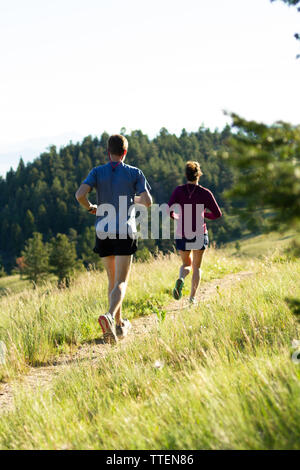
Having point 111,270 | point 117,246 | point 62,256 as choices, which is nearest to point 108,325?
point 111,270

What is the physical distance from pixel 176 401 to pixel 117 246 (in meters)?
2.58

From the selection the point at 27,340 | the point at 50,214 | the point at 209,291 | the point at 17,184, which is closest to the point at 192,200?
the point at 209,291

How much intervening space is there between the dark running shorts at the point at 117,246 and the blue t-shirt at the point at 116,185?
5.4 inches

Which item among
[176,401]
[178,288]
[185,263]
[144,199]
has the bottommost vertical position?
[178,288]

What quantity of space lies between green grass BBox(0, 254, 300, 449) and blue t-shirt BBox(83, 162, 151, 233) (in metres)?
1.39

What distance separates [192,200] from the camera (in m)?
6.21

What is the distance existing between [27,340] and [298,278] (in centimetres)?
338

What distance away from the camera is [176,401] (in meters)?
2.66

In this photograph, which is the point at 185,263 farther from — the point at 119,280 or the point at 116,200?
the point at 116,200

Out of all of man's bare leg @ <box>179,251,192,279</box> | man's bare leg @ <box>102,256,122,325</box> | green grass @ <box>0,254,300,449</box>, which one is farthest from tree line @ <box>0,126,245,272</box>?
green grass @ <box>0,254,300,449</box>

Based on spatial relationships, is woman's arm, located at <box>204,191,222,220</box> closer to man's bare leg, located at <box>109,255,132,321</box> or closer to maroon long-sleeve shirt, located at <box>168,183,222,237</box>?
maroon long-sleeve shirt, located at <box>168,183,222,237</box>

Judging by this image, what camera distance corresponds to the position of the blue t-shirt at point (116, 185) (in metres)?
4.94
